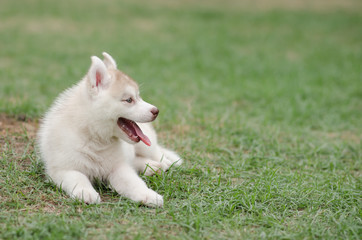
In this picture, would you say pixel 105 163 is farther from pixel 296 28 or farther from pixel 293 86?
pixel 296 28

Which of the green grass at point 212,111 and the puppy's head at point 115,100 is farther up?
the puppy's head at point 115,100

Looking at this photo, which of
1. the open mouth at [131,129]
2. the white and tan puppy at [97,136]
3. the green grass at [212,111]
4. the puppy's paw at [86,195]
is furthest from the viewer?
the open mouth at [131,129]

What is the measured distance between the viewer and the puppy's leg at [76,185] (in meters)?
3.22

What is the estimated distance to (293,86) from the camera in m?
7.85

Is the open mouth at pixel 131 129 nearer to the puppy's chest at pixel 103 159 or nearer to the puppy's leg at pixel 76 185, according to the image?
the puppy's chest at pixel 103 159

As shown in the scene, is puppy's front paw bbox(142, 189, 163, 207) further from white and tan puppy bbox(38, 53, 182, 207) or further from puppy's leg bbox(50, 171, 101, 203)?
puppy's leg bbox(50, 171, 101, 203)

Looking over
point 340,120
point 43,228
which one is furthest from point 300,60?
point 43,228

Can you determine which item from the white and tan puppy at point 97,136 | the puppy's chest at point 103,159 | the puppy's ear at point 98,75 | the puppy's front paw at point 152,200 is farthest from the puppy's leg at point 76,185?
the puppy's ear at point 98,75

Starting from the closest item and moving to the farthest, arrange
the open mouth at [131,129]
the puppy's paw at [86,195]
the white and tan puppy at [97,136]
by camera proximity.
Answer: the puppy's paw at [86,195] → the white and tan puppy at [97,136] → the open mouth at [131,129]

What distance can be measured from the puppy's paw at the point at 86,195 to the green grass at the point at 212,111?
6cm

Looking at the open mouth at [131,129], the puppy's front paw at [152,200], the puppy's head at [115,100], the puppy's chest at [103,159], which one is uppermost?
the puppy's head at [115,100]

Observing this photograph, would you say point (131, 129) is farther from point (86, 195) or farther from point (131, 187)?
point (86, 195)

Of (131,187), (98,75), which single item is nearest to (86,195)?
(131,187)

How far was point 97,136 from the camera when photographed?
11.4ft
